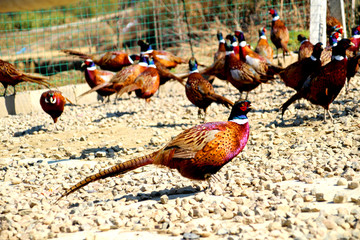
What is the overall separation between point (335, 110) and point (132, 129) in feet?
10.1

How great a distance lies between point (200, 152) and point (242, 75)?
4329 mm

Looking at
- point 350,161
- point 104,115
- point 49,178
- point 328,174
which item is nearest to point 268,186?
point 328,174

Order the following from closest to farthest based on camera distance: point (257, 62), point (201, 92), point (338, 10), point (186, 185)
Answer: point (186, 185), point (201, 92), point (257, 62), point (338, 10)

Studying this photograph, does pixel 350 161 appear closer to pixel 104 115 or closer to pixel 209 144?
pixel 209 144

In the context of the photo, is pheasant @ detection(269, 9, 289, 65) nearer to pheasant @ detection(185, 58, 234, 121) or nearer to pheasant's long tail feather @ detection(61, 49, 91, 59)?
pheasant @ detection(185, 58, 234, 121)

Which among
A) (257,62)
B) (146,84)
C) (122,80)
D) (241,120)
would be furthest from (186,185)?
(122,80)

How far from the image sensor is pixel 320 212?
2.84 meters

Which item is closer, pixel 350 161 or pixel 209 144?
pixel 209 144

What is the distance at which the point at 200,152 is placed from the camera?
3.55 meters

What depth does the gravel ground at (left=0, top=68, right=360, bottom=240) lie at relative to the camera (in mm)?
2881

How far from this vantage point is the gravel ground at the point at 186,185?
288 centimetres

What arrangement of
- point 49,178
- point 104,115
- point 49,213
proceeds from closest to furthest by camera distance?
point 49,213 < point 49,178 < point 104,115

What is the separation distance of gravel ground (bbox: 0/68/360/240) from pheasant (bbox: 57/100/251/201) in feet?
0.81

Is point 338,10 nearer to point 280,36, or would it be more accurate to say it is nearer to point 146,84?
point 280,36
